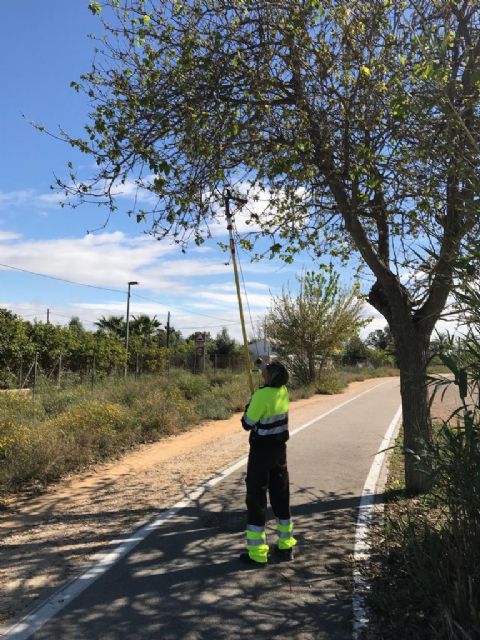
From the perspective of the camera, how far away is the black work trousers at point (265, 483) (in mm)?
5418

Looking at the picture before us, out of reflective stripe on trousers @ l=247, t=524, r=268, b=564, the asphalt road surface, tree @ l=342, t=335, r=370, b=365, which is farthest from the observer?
tree @ l=342, t=335, r=370, b=365

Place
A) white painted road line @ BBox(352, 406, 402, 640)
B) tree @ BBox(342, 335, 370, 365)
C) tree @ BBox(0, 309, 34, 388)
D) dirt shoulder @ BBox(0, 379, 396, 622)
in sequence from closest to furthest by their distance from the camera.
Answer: white painted road line @ BBox(352, 406, 402, 640) < dirt shoulder @ BBox(0, 379, 396, 622) < tree @ BBox(0, 309, 34, 388) < tree @ BBox(342, 335, 370, 365)

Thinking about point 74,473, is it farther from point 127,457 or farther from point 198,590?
point 198,590

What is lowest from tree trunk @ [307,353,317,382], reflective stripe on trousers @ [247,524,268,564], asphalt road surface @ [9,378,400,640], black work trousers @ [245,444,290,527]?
asphalt road surface @ [9,378,400,640]

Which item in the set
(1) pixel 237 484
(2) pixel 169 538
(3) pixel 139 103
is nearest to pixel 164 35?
(3) pixel 139 103

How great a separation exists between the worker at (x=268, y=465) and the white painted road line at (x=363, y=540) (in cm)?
67

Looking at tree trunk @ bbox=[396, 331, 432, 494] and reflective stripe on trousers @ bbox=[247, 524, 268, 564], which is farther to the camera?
tree trunk @ bbox=[396, 331, 432, 494]

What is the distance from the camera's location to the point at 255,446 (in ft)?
→ 18.3

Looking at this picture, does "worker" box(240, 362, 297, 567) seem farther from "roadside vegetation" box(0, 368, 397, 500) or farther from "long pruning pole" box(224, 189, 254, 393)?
"roadside vegetation" box(0, 368, 397, 500)

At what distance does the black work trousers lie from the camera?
213 inches

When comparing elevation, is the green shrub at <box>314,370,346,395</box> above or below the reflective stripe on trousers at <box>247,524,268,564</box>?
above

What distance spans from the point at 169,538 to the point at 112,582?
124cm

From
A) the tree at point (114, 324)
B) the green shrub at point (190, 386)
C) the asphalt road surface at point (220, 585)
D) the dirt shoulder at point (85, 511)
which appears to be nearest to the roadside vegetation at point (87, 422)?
the green shrub at point (190, 386)

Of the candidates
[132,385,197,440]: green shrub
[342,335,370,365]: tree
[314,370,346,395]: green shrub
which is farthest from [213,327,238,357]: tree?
[132,385,197,440]: green shrub
